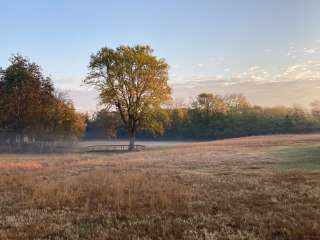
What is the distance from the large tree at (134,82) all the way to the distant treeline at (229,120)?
33.6 metres

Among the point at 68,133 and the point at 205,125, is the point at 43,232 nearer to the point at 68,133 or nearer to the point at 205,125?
the point at 68,133

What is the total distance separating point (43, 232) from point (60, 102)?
5984cm

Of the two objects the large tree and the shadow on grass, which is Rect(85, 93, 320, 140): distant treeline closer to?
the large tree

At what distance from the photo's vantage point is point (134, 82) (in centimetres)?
6125

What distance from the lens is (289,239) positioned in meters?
7.91

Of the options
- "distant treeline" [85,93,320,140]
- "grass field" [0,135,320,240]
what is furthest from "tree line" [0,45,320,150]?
"grass field" [0,135,320,240]

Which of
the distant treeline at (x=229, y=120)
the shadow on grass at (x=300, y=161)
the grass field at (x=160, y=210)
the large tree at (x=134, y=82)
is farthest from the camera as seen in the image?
the distant treeline at (x=229, y=120)

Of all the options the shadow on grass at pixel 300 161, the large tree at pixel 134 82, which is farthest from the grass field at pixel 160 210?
the large tree at pixel 134 82

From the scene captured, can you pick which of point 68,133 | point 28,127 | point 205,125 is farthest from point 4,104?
point 205,125

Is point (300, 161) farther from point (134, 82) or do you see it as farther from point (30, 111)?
point (30, 111)

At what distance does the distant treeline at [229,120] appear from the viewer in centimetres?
10038

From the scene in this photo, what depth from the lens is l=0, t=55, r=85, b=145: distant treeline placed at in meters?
62.5

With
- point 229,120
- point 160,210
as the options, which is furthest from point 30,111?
point 229,120

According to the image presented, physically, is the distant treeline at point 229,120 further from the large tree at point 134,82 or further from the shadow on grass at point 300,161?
the shadow on grass at point 300,161
